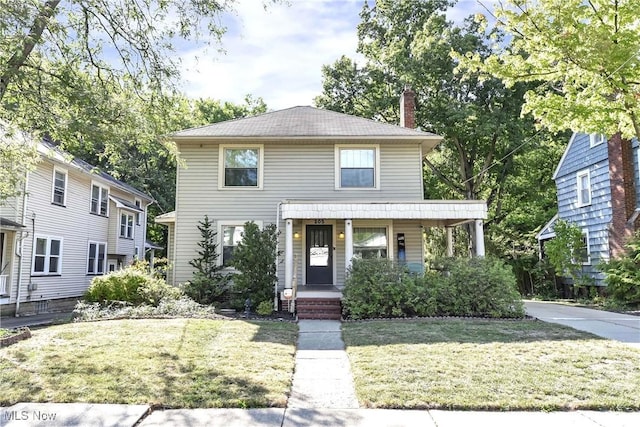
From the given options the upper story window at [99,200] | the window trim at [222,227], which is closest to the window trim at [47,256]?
the upper story window at [99,200]

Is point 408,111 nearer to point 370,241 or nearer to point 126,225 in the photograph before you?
point 370,241

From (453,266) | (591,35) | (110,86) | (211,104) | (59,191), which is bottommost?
(453,266)

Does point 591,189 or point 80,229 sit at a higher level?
point 591,189

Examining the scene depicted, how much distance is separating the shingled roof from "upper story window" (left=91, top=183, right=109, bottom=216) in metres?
8.09

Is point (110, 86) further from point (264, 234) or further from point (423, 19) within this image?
point (423, 19)

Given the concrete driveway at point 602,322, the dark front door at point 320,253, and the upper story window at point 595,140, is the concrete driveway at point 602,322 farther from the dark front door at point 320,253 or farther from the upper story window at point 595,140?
the upper story window at point 595,140

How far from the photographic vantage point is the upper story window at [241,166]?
1358cm

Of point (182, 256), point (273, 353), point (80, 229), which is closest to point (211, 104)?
point (80, 229)

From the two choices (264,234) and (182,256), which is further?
(182,256)

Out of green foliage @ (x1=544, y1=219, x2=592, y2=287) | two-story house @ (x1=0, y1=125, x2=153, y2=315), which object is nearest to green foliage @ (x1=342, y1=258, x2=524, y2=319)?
green foliage @ (x1=544, y1=219, x2=592, y2=287)

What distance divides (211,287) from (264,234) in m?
2.25

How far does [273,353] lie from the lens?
6410mm

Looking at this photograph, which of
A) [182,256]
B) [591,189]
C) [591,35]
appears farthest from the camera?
[591,189]

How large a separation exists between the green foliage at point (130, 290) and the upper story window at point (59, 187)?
6.08 meters
